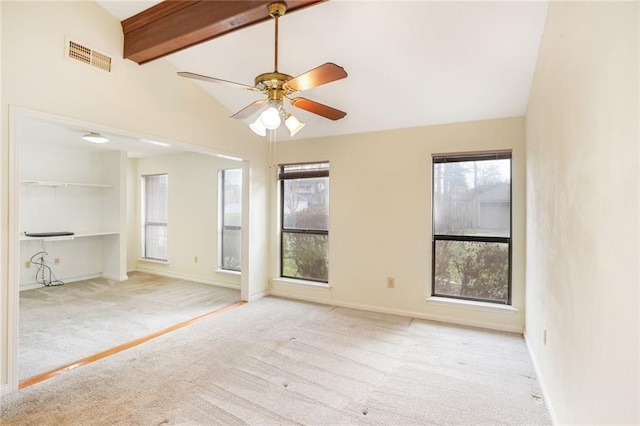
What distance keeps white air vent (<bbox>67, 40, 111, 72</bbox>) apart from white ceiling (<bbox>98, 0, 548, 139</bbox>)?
453 millimetres

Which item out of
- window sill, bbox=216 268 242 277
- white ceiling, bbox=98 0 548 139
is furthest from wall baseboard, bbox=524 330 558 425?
window sill, bbox=216 268 242 277

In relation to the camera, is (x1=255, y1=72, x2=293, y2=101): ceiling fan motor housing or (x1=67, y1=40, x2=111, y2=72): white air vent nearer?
(x1=255, y1=72, x2=293, y2=101): ceiling fan motor housing

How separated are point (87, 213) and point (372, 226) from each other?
5.24 metres

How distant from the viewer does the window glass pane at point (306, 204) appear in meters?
4.63

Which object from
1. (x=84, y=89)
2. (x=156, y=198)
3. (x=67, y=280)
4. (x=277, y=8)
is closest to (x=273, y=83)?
(x=277, y=8)

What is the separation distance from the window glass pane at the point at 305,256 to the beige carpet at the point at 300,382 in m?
1.21

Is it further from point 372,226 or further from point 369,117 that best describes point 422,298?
point 369,117

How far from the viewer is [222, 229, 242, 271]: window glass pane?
5469 millimetres

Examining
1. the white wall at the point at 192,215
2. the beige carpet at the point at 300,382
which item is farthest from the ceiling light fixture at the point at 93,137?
the beige carpet at the point at 300,382

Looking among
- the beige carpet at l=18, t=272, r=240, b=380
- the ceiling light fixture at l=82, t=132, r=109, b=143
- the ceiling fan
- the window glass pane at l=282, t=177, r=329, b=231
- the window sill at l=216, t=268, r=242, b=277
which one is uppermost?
the ceiling light fixture at l=82, t=132, r=109, b=143

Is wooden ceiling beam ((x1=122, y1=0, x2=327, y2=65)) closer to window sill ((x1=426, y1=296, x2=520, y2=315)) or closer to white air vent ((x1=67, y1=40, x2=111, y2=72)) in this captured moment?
white air vent ((x1=67, y1=40, x2=111, y2=72))

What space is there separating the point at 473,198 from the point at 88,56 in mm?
4018

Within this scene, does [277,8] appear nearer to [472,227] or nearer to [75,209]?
[472,227]

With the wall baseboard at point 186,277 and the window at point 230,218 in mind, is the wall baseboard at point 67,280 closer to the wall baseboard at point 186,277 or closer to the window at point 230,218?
the wall baseboard at point 186,277
